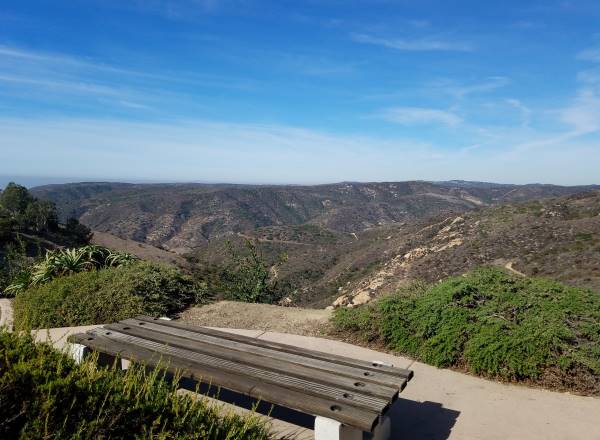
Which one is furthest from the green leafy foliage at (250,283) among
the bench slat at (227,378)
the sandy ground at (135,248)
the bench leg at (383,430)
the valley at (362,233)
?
the sandy ground at (135,248)

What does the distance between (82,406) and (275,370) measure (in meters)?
1.21

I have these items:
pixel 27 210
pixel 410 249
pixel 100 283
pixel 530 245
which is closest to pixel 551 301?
pixel 100 283

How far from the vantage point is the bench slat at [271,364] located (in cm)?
265

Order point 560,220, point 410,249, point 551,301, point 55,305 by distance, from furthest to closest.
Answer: point 410,249 < point 560,220 < point 55,305 < point 551,301

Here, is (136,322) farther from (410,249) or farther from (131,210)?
(131,210)

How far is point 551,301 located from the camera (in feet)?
16.2

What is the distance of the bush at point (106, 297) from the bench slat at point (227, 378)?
2784 millimetres

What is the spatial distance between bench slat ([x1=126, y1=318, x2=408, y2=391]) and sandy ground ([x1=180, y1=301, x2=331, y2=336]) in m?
2.17

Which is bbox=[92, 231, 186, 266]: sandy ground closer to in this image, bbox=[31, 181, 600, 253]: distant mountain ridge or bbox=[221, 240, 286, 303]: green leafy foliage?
bbox=[221, 240, 286, 303]: green leafy foliage

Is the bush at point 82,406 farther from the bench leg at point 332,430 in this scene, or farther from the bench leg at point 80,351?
the bench leg at point 80,351

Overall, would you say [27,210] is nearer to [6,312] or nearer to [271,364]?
[6,312]

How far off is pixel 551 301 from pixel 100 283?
626 cm

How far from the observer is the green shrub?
4227 mm

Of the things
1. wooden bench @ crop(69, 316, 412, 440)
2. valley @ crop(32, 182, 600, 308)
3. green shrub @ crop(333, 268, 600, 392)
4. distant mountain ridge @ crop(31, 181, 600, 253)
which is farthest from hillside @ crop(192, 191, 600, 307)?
distant mountain ridge @ crop(31, 181, 600, 253)
